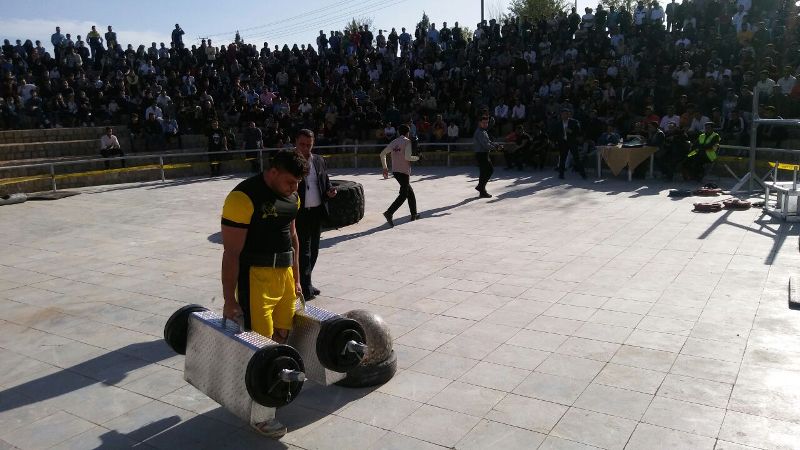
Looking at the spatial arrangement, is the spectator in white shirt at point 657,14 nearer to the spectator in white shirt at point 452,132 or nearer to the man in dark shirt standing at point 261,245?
the spectator in white shirt at point 452,132

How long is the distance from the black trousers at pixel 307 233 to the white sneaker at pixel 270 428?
2.81m

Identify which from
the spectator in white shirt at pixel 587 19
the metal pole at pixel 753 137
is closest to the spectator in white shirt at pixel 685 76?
the spectator in white shirt at pixel 587 19

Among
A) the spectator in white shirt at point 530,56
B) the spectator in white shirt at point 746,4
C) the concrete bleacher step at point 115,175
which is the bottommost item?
the concrete bleacher step at point 115,175

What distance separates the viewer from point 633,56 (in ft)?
70.0

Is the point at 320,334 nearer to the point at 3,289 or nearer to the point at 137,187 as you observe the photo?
the point at 3,289

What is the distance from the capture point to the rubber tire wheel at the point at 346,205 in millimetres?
10938

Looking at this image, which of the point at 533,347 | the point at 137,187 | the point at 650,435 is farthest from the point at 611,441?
the point at 137,187

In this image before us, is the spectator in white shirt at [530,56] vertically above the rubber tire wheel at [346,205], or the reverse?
the spectator in white shirt at [530,56]

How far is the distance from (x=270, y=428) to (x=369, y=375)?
998 mm

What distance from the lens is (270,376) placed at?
3.84 metres

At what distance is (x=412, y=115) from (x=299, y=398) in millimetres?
18387

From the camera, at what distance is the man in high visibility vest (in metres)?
14.6

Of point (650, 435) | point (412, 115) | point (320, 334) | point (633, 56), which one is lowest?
point (650, 435)

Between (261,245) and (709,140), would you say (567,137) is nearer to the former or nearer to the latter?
(709,140)
